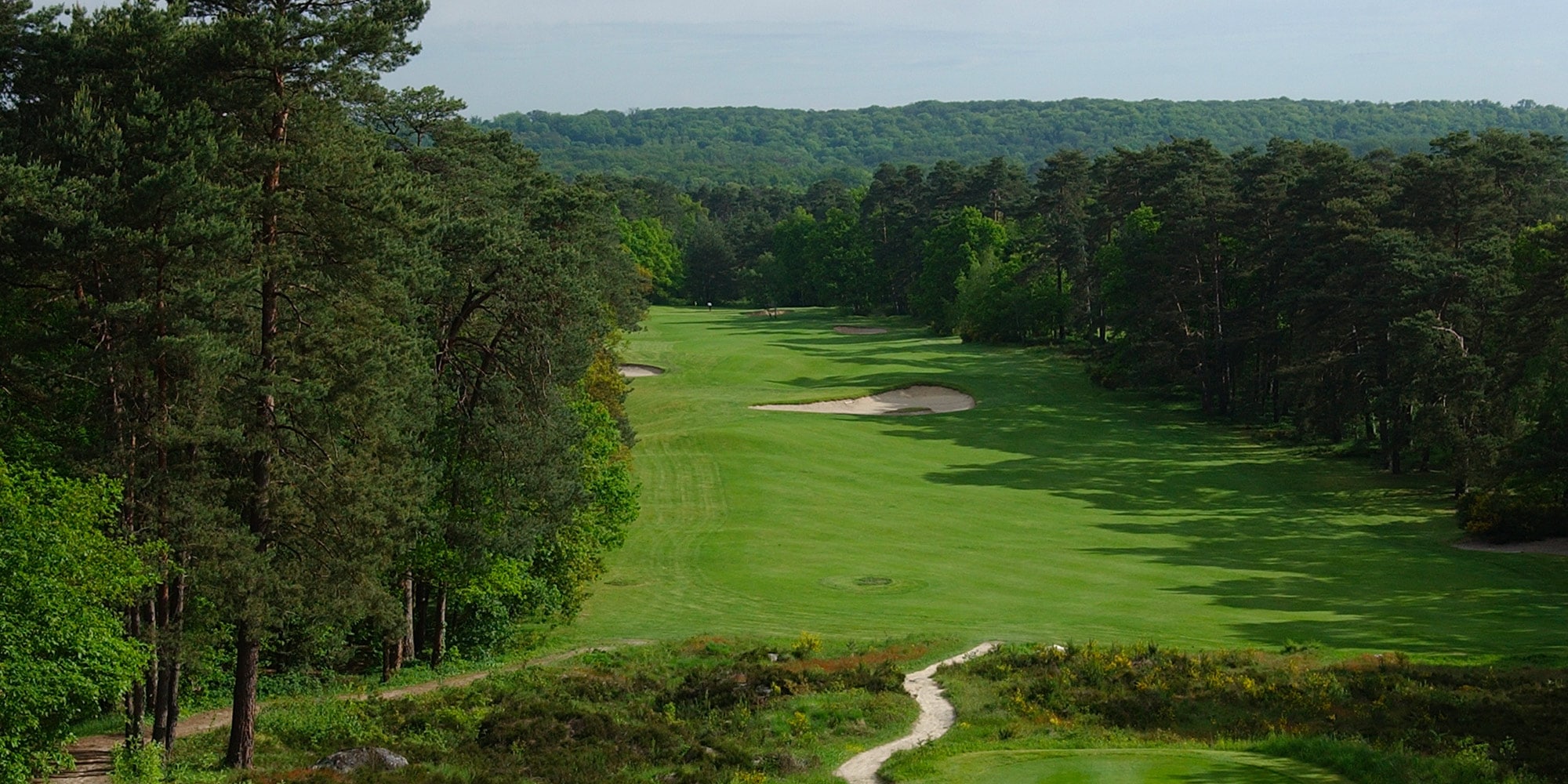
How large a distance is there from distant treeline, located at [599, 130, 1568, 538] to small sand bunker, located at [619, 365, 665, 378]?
69.1 feet

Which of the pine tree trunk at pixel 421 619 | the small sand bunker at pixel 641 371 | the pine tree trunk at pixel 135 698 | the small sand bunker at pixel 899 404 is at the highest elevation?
the small sand bunker at pixel 641 371

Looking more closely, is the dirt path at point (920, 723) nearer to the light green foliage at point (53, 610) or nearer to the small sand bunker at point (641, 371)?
the light green foliage at point (53, 610)

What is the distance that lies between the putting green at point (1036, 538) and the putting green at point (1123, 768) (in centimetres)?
1173

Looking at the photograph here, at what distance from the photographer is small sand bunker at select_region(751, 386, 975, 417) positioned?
7488cm

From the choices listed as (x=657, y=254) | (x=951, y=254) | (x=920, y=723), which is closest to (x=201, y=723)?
(x=920, y=723)

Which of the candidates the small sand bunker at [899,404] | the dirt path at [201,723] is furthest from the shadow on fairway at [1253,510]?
the dirt path at [201,723]

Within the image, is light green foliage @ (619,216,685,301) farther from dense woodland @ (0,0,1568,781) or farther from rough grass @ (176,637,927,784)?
rough grass @ (176,637,927,784)

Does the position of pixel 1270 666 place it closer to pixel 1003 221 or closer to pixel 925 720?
pixel 925 720

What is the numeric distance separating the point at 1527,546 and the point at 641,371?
54583mm

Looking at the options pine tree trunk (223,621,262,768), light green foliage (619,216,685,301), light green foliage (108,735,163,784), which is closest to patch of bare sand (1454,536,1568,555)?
pine tree trunk (223,621,262,768)

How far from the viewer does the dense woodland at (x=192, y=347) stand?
70.4ft

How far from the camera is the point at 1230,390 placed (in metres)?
74.4

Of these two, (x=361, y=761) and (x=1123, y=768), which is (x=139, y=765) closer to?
(x=361, y=761)

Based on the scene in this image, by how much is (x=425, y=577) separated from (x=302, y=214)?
44.2 feet
